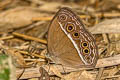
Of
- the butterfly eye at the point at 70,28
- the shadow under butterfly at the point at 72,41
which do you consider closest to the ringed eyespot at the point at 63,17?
the shadow under butterfly at the point at 72,41

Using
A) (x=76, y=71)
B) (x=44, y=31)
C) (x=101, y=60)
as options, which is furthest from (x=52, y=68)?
(x=44, y=31)

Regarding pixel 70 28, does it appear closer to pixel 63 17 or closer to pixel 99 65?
pixel 63 17

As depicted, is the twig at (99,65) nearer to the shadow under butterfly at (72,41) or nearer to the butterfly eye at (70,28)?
the shadow under butterfly at (72,41)

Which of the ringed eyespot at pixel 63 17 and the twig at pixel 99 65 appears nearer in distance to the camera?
the twig at pixel 99 65

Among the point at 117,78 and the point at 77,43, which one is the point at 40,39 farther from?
the point at 117,78

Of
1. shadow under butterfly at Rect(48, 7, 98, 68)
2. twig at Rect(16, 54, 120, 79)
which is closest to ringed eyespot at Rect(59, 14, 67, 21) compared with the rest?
shadow under butterfly at Rect(48, 7, 98, 68)

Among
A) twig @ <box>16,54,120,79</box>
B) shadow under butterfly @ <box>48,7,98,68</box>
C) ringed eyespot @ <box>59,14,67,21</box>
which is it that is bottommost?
twig @ <box>16,54,120,79</box>

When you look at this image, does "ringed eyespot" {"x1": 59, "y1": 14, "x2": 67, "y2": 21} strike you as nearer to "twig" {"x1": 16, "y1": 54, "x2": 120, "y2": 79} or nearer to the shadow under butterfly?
the shadow under butterfly

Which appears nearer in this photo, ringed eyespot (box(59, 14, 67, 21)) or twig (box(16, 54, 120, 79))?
twig (box(16, 54, 120, 79))
